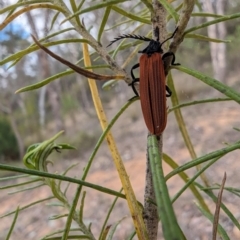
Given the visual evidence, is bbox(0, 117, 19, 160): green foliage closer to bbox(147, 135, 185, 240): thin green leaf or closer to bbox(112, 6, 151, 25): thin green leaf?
bbox(112, 6, 151, 25): thin green leaf

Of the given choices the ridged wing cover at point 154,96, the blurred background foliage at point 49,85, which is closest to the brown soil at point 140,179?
the blurred background foliage at point 49,85

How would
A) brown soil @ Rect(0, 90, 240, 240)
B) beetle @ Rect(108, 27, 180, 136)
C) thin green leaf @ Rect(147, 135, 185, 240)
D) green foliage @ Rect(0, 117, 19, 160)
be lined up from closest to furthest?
thin green leaf @ Rect(147, 135, 185, 240)
beetle @ Rect(108, 27, 180, 136)
brown soil @ Rect(0, 90, 240, 240)
green foliage @ Rect(0, 117, 19, 160)

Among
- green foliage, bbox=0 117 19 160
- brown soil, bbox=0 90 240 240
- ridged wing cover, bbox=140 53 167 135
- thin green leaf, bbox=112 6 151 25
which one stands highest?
green foliage, bbox=0 117 19 160

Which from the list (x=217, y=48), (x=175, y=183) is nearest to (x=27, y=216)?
(x=175, y=183)

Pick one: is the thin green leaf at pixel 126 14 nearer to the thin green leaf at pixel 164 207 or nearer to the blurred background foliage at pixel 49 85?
the thin green leaf at pixel 164 207

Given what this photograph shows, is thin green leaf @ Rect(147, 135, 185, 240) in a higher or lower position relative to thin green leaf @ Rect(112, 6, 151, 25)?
lower

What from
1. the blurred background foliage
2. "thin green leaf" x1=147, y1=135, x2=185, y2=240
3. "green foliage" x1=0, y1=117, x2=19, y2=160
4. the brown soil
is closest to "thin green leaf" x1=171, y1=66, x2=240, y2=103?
"thin green leaf" x1=147, y1=135, x2=185, y2=240

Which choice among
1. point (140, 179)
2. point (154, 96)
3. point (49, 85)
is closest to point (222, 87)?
point (154, 96)
